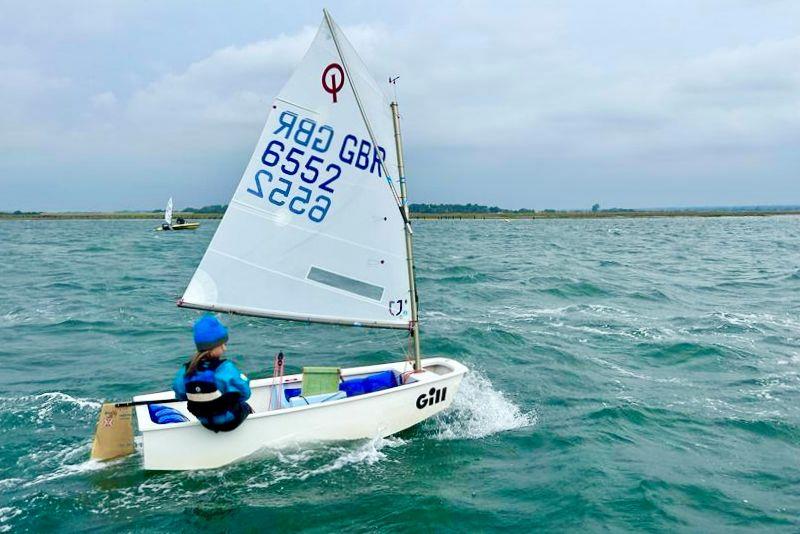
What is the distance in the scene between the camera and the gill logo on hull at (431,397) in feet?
30.0

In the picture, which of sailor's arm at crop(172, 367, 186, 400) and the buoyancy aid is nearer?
the buoyancy aid

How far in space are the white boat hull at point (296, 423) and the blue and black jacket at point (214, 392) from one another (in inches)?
12.0

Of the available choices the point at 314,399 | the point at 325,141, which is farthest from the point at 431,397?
the point at 325,141

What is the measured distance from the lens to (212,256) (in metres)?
9.05

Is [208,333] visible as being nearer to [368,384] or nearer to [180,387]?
[180,387]

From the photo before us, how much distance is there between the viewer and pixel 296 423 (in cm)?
815

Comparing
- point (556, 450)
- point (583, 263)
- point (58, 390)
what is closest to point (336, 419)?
point (556, 450)

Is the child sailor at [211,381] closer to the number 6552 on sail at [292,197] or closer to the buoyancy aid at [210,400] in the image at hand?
the buoyancy aid at [210,400]

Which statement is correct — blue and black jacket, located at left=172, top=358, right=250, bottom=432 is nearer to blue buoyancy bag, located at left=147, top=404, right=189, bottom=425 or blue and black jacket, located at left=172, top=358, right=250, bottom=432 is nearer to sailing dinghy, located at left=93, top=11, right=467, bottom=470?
blue buoyancy bag, located at left=147, top=404, right=189, bottom=425

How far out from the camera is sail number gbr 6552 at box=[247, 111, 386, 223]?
895 centimetres

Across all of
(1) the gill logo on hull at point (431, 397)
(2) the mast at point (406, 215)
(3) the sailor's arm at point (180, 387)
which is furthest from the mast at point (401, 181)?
(3) the sailor's arm at point (180, 387)

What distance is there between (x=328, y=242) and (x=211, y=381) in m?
3.06

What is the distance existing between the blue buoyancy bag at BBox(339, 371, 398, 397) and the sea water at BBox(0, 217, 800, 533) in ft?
2.77

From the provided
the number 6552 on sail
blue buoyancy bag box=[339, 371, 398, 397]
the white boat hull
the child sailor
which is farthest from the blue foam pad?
the number 6552 on sail
